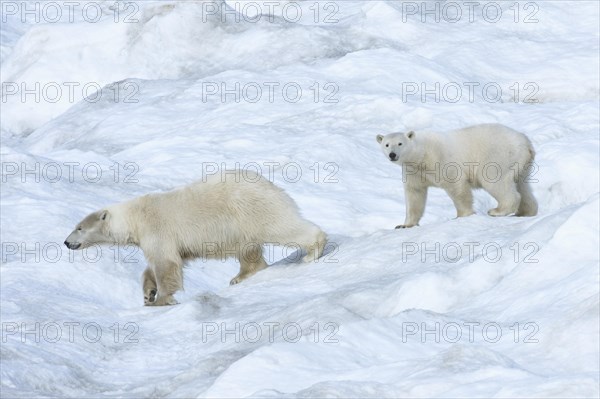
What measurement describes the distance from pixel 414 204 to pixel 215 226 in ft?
7.19

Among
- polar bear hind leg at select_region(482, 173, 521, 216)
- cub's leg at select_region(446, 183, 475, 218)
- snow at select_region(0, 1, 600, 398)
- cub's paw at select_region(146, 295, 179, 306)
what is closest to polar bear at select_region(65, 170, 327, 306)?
cub's paw at select_region(146, 295, 179, 306)

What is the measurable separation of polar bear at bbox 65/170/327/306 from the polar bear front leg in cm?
130

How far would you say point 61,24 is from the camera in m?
25.5

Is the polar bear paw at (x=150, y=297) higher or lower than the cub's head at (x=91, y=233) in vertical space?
lower

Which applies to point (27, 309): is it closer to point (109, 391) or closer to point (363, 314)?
point (109, 391)

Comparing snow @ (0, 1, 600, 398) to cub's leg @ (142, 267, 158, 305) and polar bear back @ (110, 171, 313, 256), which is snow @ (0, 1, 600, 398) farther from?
cub's leg @ (142, 267, 158, 305)

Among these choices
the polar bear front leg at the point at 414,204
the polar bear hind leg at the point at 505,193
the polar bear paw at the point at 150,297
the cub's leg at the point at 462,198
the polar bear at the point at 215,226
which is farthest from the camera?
the polar bear hind leg at the point at 505,193

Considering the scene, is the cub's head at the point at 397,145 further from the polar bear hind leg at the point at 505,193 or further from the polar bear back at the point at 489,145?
the polar bear hind leg at the point at 505,193

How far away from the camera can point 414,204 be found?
11594mm

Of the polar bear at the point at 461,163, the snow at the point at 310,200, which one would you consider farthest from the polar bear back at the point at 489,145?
the snow at the point at 310,200

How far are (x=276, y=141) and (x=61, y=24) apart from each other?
951 centimetres

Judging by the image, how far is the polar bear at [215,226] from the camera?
10680 millimetres

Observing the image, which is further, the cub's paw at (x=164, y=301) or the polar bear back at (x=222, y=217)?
the polar bear back at (x=222, y=217)

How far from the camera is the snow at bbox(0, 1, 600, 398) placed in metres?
6.33
